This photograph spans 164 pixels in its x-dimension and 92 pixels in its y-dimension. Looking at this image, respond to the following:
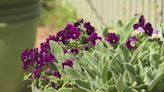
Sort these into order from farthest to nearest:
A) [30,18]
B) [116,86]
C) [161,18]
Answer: [161,18], [30,18], [116,86]

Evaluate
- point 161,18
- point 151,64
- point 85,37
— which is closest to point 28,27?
point 85,37

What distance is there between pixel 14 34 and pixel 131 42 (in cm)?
144

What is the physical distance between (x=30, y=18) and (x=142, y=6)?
219cm

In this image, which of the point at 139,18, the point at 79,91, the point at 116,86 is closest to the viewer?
the point at 116,86

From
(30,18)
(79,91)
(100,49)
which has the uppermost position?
(30,18)

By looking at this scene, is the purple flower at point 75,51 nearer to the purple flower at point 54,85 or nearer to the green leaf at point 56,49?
the green leaf at point 56,49

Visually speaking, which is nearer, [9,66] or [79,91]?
[79,91]

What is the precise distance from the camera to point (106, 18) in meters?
7.20

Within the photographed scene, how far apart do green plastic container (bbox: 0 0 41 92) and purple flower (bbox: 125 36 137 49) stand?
4.48 ft

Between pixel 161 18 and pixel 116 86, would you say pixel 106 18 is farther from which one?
pixel 116 86

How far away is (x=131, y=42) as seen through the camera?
294cm

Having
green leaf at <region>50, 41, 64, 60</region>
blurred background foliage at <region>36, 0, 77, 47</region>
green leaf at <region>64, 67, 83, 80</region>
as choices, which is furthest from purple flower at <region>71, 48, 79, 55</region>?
blurred background foliage at <region>36, 0, 77, 47</region>

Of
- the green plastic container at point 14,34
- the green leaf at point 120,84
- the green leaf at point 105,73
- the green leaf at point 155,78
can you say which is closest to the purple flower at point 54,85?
the green leaf at point 105,73

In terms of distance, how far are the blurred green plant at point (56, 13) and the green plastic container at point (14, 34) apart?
3001 mm
